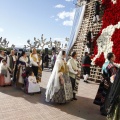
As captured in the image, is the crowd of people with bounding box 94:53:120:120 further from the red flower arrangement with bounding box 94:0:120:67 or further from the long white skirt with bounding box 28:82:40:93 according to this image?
the red flower arrangement with bounding box 94:0:120:67

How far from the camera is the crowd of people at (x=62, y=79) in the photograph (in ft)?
15.6

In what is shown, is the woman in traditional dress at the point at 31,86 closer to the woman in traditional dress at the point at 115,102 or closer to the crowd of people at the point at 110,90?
the crowd of people at the point at 110,90

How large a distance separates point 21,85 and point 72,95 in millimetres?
2418

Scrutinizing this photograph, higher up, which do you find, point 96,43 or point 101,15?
point 101,15

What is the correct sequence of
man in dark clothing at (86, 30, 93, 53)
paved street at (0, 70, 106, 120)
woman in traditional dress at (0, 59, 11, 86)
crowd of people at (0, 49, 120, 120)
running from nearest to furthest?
crowd of people at (0, 49, 120, 120)
paved street at (0, 70, 106, 120)
woman in traditional dress at (0, 59, 11, 86)
man in dark clothing at (86, 30, 93, 53)

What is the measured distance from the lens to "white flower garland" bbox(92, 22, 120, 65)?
11336mm

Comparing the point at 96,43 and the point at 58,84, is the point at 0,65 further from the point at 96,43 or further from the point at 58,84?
the point at 96,43

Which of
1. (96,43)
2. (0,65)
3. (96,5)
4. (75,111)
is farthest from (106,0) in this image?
(75,111)

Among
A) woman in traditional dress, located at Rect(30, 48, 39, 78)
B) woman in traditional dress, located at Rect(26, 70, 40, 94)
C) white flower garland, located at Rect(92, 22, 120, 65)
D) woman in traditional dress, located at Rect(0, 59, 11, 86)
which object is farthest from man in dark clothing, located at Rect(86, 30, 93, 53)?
woman in traditional dress, located at Rect(26, 70, 40, 94)

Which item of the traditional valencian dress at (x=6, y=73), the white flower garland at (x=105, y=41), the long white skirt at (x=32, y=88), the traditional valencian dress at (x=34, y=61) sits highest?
the white flower garland at (x=105, y=41)

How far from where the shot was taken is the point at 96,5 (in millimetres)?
12164

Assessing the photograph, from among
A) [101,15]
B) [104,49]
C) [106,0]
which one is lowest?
[104,49]

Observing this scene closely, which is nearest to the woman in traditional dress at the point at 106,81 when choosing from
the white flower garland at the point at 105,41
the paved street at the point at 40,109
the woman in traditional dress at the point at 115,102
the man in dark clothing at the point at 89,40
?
the paved street at the point at 40,109

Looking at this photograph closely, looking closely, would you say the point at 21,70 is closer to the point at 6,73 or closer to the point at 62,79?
the point at 6,73
